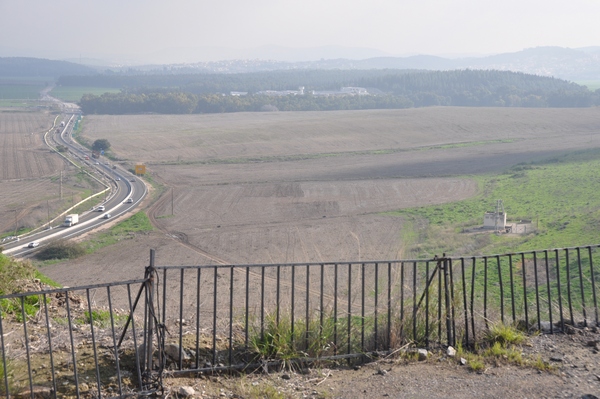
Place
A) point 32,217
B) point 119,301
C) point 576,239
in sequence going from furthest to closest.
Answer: point 32,217, point 576,239, point 119,301

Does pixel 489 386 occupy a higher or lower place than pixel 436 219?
higher


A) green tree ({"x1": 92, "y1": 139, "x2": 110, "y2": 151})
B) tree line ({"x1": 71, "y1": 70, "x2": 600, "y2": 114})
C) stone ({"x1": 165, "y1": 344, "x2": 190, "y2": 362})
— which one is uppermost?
tree line ({"x1": 71, "y1": 70, "x2": 600, "y2": 114})

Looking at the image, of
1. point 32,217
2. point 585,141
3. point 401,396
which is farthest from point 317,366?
point 585,141

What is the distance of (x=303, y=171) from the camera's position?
5984cm

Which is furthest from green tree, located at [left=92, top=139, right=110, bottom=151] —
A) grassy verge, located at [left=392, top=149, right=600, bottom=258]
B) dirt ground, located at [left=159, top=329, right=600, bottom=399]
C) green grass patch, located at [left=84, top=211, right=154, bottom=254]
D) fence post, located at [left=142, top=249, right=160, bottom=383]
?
dirt ground, located at [left=159, top=329, right=600, bottom=399]

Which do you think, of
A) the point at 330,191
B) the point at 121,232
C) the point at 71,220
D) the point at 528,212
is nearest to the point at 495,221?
the point at 528,212

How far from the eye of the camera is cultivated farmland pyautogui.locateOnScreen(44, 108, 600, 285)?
32625 millimetres

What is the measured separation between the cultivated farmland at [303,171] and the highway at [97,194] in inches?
98.3

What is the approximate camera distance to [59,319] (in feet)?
26.2

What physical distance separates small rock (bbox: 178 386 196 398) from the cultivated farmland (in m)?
22.3

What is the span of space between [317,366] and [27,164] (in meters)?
63.5

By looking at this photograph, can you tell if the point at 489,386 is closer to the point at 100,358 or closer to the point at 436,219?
the point at 100,358

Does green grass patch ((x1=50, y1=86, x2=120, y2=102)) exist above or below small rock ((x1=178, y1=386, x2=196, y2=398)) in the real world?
above

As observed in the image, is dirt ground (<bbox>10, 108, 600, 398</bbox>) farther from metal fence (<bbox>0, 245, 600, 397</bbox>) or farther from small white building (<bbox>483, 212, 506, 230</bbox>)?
small white building (<bbox>483, 212, 506, 230</bbox>)
